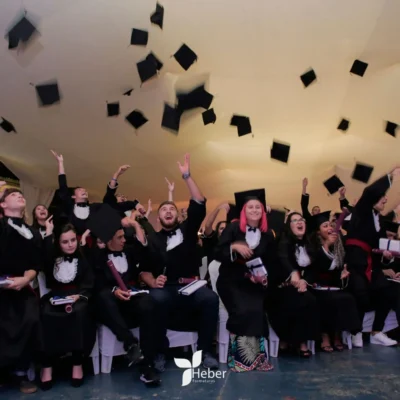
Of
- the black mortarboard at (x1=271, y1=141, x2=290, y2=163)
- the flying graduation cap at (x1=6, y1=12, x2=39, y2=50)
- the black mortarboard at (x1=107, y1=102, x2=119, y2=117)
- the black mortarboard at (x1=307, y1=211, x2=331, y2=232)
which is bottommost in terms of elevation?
the black mortarboard at (x1=307, y1=211, x2=331, y2=232)

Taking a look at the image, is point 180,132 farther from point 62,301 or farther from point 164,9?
point 62,301

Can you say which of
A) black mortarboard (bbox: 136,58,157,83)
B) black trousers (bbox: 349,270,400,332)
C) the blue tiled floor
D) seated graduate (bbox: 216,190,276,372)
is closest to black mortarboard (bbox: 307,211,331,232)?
black trousers (bbox: 349,270,400,332)

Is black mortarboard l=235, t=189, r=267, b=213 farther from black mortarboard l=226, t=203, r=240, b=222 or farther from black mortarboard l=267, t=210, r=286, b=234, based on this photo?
black mortarboard l=267, t=210, r=286, b=234

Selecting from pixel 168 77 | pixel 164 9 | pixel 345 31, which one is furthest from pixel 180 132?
pixel 345 31

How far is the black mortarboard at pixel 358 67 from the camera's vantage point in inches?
216

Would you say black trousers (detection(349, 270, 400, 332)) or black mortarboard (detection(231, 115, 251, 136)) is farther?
black mortarboard (detection(231, 115, 251, 136))

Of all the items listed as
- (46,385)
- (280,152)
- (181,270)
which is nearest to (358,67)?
(280,152)

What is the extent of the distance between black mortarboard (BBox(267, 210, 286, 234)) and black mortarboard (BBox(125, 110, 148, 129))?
2.08m

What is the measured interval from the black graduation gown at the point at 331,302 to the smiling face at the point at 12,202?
8.02 feet

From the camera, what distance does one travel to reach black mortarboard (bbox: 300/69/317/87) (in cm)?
574

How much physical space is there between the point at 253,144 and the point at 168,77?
2.08m

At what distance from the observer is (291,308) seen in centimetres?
365

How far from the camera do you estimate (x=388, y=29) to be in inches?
209

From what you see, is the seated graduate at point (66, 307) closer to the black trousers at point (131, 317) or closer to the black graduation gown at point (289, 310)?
the black trousers at point (131, 317)
